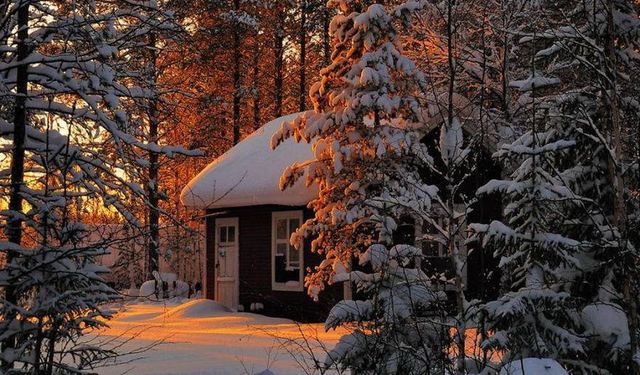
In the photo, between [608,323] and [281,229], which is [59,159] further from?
[281,229]

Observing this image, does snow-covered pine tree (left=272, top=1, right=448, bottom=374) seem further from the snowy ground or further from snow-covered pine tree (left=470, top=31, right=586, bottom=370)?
snow-covered pine tree (left=470, top=31, right=586, bottom=370)

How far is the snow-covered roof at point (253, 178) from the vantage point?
754 inches

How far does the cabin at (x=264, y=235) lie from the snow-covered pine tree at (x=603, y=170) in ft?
28.0

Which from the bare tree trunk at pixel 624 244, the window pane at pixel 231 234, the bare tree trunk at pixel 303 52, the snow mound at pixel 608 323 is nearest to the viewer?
the bare tree trunk at pixel 624 244

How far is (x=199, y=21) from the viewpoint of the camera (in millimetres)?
34531

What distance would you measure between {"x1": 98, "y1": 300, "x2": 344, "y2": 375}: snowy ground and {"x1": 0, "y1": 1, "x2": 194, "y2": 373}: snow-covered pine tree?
0.67m

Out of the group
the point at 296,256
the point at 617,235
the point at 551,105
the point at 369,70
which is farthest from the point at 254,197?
the point at 617,235

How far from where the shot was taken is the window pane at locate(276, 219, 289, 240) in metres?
20.8

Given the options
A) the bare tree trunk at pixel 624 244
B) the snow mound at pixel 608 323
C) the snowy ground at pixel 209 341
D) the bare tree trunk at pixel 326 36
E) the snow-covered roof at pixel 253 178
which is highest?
the bare tree trunk at pixel 326 36

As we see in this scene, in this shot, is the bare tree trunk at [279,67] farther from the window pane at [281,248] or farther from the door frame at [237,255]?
the window pane at [281,248]

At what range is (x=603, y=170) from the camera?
9797mm

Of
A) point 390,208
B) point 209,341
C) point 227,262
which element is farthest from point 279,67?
point 390,208

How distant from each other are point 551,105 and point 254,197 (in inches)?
430

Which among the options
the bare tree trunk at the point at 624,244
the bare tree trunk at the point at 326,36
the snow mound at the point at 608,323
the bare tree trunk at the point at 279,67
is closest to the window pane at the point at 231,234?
the snow mound at the point at 608,323
